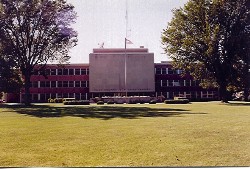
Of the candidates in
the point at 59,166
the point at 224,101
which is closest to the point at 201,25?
the point at 224,101

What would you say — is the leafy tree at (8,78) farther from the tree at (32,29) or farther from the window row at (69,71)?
the window row at (69,71)

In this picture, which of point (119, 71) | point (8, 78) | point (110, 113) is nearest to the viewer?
point (110, 113)

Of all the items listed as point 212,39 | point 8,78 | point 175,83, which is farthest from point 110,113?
point 175,83

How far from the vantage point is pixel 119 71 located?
3354 inches

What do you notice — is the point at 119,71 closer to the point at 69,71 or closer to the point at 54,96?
the point at 69,71

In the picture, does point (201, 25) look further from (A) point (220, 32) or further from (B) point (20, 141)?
(B) point (20, 141)

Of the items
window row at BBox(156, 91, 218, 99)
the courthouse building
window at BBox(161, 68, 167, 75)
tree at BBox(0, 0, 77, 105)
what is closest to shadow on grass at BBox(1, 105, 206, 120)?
tree at BBox(0, 0, 77, 105)

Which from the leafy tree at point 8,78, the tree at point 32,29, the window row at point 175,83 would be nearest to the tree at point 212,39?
the tree at point 32,29

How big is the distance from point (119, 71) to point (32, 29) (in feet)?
123

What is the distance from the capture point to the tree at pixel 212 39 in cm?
4950

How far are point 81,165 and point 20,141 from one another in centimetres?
512

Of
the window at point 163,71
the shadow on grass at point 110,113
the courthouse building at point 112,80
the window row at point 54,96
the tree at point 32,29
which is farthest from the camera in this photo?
the window at point 163,71

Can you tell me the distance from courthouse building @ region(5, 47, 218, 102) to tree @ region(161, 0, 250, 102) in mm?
30603

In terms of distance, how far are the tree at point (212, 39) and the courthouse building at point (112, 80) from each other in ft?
100
